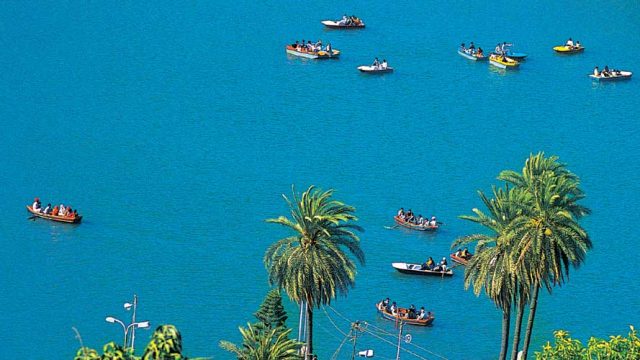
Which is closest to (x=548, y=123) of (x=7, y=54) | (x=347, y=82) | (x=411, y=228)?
(x=347, y=82)

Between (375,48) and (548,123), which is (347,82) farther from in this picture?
(548,123)

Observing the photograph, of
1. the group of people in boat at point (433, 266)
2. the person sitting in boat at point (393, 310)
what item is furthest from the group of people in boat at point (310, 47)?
the person sitting in boat at point (393, 310)

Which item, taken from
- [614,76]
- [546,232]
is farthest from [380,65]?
[546,232]

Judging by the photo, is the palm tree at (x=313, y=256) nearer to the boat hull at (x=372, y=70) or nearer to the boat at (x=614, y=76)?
the boat hull at (x=372, y=70)

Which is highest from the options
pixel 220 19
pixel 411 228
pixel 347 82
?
pixel 220 19

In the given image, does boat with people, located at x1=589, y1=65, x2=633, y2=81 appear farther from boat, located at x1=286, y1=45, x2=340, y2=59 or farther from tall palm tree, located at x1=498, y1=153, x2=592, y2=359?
tall palm tree, located at x1=498, y1=153, x2=592, y2=359

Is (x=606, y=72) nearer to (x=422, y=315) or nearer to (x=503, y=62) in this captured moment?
(x=503, y=62)
